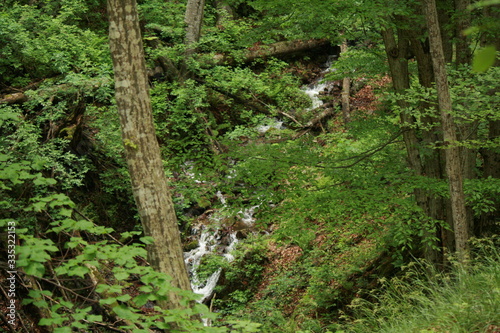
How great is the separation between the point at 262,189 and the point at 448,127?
8.74 feet

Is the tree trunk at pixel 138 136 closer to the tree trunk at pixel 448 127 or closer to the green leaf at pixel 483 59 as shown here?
the tree trunk at pixel 448 127

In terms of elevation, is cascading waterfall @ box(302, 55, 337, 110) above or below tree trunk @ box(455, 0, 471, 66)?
below

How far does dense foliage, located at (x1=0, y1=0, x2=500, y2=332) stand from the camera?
3.65 m

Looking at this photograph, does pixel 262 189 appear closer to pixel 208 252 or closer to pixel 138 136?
pixel 138 136

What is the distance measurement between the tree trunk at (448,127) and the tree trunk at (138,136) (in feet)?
11.7

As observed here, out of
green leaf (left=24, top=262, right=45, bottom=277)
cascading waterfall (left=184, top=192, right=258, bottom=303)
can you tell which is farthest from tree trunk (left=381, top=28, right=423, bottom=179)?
green leaf (left=24, top=262, right=45, bottom=277)

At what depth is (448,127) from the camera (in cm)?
530

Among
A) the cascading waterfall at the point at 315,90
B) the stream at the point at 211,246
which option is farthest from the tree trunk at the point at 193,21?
the cascading waterfall at the point at 315,90

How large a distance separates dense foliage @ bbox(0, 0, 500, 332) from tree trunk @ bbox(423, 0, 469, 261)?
0.19 metres

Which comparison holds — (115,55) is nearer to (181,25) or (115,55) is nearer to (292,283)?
(292,283)

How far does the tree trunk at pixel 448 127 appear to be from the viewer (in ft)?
16.8

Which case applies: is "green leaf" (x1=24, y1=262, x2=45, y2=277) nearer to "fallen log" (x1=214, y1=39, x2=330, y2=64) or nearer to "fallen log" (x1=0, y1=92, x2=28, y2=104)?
"fallen log" (x1=0, y1=92, x2=28, y2=104)

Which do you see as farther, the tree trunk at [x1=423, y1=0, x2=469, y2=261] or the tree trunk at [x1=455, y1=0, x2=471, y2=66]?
the tree trunk at [x1=455, y1=0, x2=471, y2=66]

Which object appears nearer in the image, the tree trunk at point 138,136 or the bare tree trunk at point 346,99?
the tree trunk at point 138,136
